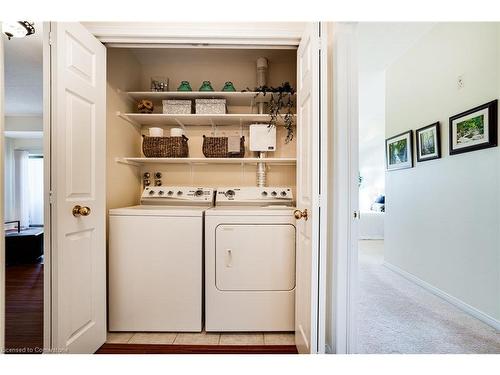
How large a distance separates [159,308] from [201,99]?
1.73 metres


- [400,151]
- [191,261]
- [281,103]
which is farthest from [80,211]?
[400,151]

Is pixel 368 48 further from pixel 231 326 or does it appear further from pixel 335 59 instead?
pixel 231 326

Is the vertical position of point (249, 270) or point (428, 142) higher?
point (428, 142)

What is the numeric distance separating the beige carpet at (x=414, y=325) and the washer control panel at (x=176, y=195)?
5.34 ft

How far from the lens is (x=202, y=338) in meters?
1.78

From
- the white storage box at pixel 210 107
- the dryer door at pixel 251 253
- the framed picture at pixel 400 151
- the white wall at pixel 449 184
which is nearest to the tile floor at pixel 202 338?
the dryer door at pixel 251 253

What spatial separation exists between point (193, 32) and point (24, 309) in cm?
246

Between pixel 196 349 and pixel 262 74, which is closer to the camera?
pixel 196 349

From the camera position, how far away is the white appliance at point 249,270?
179 cm

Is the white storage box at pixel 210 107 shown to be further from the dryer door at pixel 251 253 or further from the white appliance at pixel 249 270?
the dryer door at pixel 251 253

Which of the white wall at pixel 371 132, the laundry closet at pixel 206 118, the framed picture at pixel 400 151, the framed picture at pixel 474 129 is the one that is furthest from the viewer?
the white wall at pixel 371 132

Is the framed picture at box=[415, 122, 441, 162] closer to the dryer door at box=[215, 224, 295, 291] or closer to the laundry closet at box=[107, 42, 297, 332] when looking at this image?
the laundry closet at box=[107, 42, 297, 332]

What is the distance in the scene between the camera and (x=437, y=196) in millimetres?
2512

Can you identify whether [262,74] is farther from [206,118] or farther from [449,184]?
[449,184]
